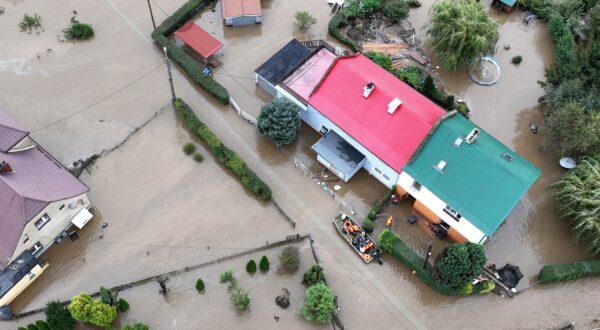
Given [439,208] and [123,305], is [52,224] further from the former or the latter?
[439,208]

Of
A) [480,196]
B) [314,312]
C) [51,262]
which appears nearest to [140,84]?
[51,262]

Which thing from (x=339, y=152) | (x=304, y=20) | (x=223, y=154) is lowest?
(x=223, y=154)

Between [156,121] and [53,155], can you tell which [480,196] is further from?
[53,155]

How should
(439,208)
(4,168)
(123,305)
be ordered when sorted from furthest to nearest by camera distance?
1. (439,208)
2. (4,168)
3. (123,305)

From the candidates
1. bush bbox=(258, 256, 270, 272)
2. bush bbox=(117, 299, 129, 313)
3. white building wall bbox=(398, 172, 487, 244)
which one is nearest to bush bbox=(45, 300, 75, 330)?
bush bbox=(117, 299, 129, 313)

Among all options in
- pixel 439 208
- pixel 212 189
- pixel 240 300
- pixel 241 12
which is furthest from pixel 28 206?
pixel 439 208

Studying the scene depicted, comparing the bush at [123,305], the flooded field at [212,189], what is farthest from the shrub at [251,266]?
the bush at [123,305]

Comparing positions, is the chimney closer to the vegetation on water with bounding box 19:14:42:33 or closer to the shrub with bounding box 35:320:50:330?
the shrub with bounding box 35:320:50:330
